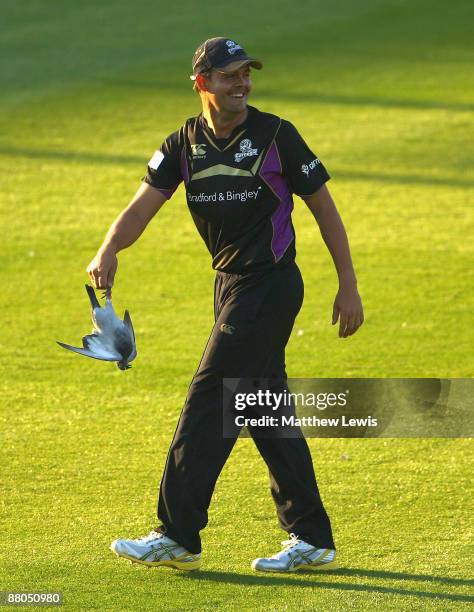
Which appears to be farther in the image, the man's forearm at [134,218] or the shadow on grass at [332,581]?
the man's forearm at [134,218]

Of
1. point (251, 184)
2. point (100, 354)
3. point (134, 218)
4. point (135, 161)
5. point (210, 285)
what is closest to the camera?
point (251, 184)

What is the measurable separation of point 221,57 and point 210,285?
4.63 meters

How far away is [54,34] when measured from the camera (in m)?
18.2

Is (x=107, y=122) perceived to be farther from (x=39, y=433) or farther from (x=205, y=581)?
(x=205, y=581)

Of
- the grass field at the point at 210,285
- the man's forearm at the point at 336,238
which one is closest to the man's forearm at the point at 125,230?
the man's forearm at the point at 336,238

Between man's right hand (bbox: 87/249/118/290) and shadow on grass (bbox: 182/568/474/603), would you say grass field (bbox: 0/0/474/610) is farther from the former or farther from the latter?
man's right hand (bbox: 87/249/118/290)

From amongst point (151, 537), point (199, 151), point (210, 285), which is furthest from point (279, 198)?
point (210, 285)

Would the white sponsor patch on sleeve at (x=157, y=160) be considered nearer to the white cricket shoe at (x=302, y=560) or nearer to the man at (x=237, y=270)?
the man at (x=237, y=270)

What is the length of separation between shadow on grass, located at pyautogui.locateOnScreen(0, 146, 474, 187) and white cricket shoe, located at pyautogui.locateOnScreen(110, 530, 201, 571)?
758 cm

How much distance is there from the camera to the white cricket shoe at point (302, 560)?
5.31m

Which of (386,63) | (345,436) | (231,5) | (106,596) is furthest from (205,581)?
(231,5)

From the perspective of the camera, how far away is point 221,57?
5.19m

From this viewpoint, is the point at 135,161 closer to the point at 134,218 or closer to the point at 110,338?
the point at 134,218

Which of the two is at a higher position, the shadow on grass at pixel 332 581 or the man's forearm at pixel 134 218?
the man's forearm at pixel 134 218
